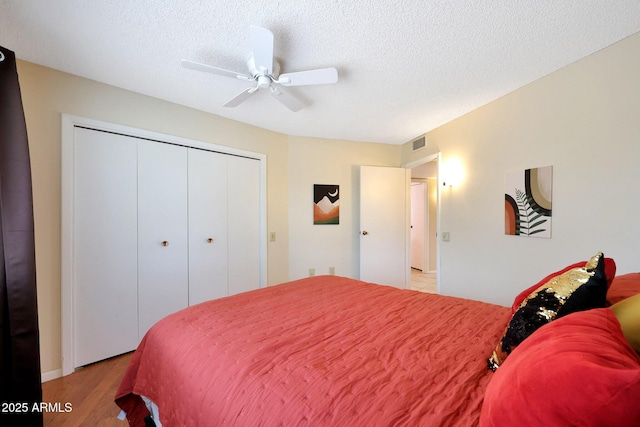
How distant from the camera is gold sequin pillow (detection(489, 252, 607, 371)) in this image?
752 mm

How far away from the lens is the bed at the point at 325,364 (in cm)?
69

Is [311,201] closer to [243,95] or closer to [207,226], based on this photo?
[207,226]

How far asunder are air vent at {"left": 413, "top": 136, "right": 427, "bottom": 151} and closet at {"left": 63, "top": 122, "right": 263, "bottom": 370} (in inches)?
93.8

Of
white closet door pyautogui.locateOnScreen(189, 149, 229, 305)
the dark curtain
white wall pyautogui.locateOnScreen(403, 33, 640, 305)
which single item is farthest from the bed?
white closet door pyautogui.locateOnScreen(189, 149, 229, 305)

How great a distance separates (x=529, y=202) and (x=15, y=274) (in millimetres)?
3502

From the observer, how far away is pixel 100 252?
2049 mm

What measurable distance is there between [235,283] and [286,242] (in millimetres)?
839

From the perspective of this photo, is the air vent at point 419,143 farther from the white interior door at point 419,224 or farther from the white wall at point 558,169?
the white interior door at point 419,224

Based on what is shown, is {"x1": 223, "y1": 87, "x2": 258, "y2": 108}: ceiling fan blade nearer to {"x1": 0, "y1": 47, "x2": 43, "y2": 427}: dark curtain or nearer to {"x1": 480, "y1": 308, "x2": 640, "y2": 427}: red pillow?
{"x1": 0, "y1": 47, "x2": 43, "y2": 427}: dark curtain

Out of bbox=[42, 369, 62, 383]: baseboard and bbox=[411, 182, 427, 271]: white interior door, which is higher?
bbox=[411, 182, 427, 271]: white interior door

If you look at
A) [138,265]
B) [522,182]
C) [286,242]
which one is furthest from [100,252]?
[522,182]

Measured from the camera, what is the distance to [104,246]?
81.4 inches

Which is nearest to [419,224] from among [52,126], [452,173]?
[452,173]

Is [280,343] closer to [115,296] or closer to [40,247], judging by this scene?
[115,296]
